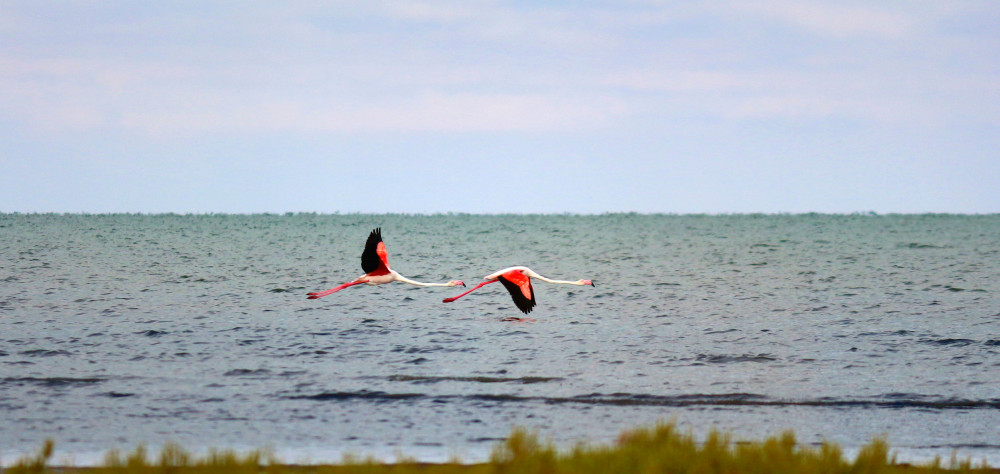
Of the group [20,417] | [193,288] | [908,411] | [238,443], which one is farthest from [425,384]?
[193,288]

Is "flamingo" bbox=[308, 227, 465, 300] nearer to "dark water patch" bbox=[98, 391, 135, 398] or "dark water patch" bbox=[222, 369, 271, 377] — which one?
"dark water patch" bbox=[222, 369, 271, 377]

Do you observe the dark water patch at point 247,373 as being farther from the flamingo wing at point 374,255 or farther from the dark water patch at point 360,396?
the flamingo wing at point 374,255

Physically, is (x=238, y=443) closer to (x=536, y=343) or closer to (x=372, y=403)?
(x=372, y=403)

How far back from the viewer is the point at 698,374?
616 inches

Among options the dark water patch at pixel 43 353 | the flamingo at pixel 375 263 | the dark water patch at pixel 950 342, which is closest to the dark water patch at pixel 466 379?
the flamingo at pixel 375 263

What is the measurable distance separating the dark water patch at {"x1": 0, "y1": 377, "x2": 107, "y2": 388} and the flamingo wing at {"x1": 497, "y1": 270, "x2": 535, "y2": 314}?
278 inches

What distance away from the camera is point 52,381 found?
14195 millimetres

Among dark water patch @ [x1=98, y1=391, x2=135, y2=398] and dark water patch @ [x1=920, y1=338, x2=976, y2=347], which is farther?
dark water patch @ [x1=920, y1=338, x2=976, y2=347]

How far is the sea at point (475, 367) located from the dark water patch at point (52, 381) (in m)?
0.08

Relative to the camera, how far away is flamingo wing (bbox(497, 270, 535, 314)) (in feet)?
55.0

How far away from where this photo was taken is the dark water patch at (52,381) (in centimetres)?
1395

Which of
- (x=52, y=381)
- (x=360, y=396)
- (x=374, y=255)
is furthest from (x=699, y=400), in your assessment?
(x=52, y=381)

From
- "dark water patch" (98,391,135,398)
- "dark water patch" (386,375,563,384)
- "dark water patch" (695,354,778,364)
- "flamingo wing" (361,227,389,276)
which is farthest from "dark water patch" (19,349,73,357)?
"dark water patch" (695,354,778,364)

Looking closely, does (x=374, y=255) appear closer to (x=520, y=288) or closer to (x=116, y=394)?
(x=520, y=288)
